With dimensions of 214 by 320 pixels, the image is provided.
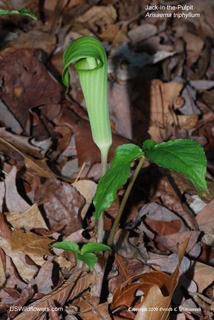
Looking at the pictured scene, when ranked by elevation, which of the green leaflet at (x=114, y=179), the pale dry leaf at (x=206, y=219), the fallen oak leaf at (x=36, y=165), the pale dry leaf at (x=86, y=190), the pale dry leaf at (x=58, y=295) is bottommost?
the pale dry leaf at (x=206, y=219)

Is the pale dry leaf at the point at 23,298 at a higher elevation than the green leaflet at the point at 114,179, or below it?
below

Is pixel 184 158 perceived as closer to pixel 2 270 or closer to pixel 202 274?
pixel 202 274

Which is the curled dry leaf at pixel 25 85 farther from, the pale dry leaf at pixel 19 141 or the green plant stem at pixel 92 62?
the green plant stem at pixel 92 62

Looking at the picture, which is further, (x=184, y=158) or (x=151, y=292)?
(x=151, y=292)

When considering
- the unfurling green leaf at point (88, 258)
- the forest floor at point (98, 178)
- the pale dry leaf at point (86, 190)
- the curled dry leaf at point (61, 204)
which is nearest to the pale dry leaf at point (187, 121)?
the forest floor at point (98, 178)

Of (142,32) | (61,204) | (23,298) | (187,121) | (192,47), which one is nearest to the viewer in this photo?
(23,298)

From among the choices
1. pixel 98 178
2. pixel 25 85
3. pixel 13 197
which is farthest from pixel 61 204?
pixel 25 85

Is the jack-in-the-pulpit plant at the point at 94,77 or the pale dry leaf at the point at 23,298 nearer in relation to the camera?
the jack-in-the-pulpit plant at the point at 94,77

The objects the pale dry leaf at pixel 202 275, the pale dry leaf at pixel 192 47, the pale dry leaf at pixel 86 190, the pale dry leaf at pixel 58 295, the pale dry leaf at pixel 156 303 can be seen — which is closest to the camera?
the pale dry leaf at pixel 156 303
